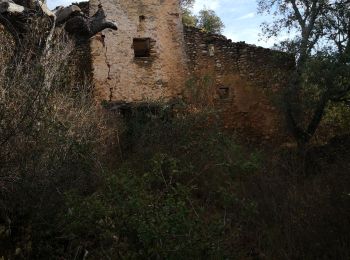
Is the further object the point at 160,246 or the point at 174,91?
the point at 174,91

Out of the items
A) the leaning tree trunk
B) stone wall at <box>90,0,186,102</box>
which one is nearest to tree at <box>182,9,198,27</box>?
stone wall at <box>90,0,186,102</box>

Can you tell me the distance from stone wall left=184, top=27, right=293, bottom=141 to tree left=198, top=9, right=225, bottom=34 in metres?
10.5

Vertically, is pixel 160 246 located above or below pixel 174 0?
below

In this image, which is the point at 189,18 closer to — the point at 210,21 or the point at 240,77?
the point at 210,21

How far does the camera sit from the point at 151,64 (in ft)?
39.8

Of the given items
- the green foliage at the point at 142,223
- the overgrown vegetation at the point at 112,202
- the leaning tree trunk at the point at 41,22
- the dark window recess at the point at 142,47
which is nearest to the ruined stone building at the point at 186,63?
the dark window recess at the point at 142,47

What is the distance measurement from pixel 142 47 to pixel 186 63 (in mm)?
1346

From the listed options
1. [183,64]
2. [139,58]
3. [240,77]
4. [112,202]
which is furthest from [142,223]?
[240,77]

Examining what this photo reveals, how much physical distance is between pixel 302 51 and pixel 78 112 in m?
6.04

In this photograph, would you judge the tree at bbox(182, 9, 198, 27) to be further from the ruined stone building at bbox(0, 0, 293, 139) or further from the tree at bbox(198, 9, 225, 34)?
the ruined stone building at bbox(0, 0, 293, 139)

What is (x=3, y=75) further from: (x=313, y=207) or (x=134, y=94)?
(x=134, y=94)

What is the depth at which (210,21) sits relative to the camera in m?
23.0

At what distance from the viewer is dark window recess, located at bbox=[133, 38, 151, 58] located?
12.3 meters

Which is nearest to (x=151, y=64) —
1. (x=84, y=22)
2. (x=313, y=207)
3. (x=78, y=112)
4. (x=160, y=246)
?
(x=84, y=22)
